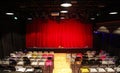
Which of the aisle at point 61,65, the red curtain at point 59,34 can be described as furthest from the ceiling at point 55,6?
the red curtain at point 59,34

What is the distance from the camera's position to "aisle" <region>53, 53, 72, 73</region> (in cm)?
1545

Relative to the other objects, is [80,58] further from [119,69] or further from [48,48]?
[48,48]

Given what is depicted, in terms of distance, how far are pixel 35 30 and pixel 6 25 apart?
6.54m

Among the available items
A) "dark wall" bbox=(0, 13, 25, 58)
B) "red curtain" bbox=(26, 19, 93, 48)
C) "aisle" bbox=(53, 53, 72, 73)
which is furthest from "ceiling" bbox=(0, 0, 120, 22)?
"red curtain" bbox=(26, 19, 93, 48)

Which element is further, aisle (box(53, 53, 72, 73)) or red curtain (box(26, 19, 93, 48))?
red curtain (box(26, 19, 93, 48))

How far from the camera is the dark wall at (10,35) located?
1604 cm

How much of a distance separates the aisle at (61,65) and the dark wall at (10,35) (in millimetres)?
4603

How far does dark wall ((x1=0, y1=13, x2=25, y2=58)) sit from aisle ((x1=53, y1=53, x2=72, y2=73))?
460 centimetres

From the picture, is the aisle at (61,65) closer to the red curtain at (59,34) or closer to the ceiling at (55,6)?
the red curtain at (59,34)

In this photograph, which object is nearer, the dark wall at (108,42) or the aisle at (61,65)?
the aisle at (61,65)

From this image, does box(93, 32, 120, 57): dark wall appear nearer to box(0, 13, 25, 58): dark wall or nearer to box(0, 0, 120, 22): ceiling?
box(0, 0, 120, 22): ceiling

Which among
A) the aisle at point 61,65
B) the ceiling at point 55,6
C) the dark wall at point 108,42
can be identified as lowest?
the aisle at point 61,65

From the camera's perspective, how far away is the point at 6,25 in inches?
681

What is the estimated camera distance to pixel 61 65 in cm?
1738
